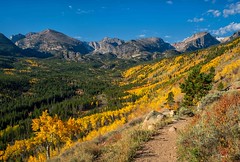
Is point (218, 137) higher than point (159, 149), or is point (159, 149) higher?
point (218, 137)

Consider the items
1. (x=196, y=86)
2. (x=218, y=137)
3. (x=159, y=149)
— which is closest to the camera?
(x=218, y=137)

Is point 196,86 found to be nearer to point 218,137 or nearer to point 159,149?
point 159,149

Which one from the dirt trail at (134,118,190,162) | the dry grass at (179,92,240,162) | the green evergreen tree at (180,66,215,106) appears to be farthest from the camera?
the green evergreen tree at (180,66,215,106)

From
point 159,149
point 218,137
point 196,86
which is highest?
point 196,86

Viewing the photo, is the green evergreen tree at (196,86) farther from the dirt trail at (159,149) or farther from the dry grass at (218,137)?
the dry grass at (218,137)

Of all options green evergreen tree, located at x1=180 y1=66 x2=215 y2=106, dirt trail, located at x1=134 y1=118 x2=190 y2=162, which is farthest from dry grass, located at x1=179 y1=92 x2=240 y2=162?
green evergreen tree, located at x1=180 y1=66 x2=215 y2=106

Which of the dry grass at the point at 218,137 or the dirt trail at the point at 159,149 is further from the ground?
the dry grass at the point at 218,137

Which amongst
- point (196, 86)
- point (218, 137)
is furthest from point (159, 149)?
point (196, 86)

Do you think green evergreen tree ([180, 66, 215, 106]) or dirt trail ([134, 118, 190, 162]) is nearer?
dirt trail ([134, 118, 190, 162])

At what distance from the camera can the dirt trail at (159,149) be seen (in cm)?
1356

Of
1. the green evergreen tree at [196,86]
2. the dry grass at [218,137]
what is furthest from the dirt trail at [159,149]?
the green evergreen tree at [196,86]

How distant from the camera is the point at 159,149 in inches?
595

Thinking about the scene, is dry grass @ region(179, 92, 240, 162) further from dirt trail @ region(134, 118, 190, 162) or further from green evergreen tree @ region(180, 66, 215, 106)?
green evergreen tree @ region(180, 66, 215, 106)

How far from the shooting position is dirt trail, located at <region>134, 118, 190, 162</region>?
44.5 feet
